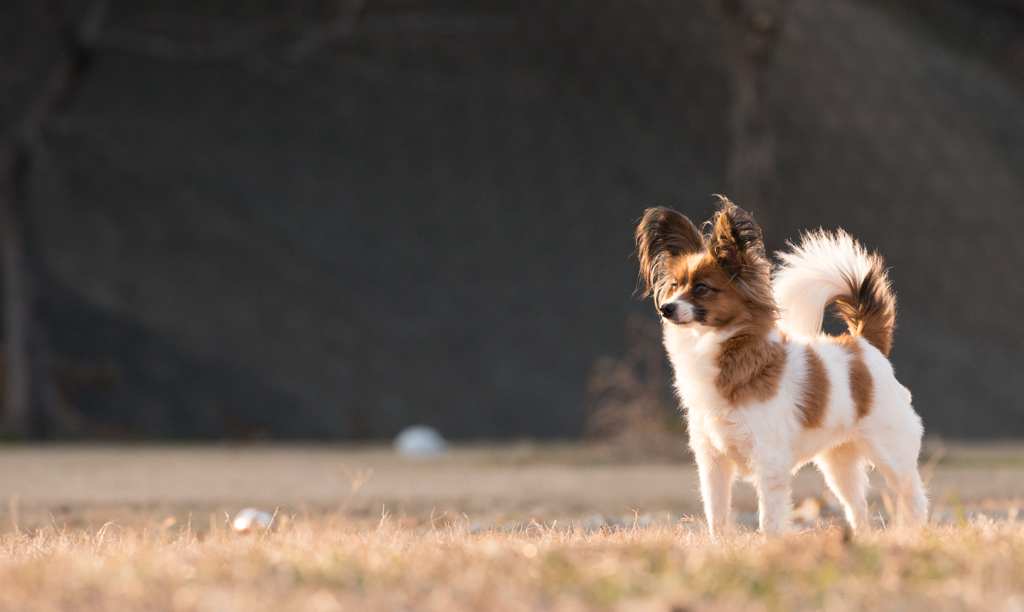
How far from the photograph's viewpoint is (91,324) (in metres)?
10.9

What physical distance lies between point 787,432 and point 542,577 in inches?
51.3

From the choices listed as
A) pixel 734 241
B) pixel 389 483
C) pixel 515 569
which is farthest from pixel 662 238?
pixel 389 483

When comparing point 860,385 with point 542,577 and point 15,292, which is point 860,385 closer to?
point 542,577

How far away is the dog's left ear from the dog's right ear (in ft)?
0.50

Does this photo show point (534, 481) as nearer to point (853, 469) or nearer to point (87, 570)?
point (853, 469)

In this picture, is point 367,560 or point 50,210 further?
point 50,210

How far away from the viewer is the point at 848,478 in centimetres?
336

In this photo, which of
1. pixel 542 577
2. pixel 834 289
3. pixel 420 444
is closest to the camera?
pixel 542 577

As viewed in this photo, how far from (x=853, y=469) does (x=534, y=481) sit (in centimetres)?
318

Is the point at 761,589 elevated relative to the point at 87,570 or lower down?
elevated

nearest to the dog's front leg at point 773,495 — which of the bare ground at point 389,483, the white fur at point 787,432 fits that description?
the white fur at point 787,432

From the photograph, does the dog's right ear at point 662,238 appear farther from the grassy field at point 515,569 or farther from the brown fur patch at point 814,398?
the grassy field at point 515,569

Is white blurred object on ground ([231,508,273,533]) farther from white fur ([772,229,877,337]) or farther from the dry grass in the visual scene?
white fur ([772,229,877,337])

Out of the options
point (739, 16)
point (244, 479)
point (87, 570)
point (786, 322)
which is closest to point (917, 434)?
point (786, 322)
